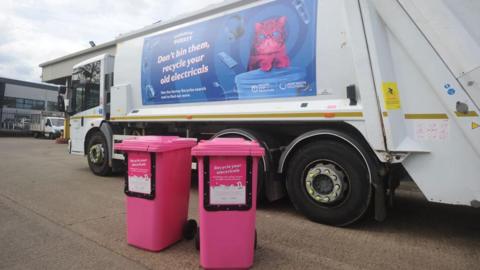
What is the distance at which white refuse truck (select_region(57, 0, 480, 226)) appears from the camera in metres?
3.34

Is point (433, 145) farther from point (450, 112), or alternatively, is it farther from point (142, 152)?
point (142, 152)

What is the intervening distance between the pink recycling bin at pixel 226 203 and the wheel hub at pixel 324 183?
1.44 meters

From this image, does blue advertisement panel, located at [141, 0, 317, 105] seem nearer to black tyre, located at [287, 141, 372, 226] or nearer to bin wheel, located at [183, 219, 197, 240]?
black tyre, located at [287, 141, 372, 226]

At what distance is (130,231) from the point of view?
3.44 meters

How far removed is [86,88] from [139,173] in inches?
232

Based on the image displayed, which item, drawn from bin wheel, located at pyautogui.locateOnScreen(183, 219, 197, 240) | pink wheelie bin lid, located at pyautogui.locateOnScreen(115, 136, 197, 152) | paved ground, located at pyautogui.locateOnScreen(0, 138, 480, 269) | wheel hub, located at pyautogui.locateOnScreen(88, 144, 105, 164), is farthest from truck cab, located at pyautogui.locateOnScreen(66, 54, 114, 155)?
bin wheel, located at pyautogui.locateOnScreen(183, 219, 197, 240)

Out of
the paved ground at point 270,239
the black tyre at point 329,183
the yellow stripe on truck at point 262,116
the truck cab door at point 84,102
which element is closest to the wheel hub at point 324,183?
the black tyre at point 329,183

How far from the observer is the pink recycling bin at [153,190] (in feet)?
10.8

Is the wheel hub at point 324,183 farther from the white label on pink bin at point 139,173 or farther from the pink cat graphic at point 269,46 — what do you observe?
the white label on pink bin at point 139,173

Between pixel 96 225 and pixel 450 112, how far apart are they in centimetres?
422

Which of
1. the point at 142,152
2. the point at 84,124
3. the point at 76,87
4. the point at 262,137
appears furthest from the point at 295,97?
the point at 76,87

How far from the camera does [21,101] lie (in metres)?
37.9

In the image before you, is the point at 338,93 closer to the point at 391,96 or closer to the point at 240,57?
the point at 391,96

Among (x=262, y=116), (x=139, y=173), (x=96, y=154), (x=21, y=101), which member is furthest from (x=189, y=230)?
(x=21, y=101)
